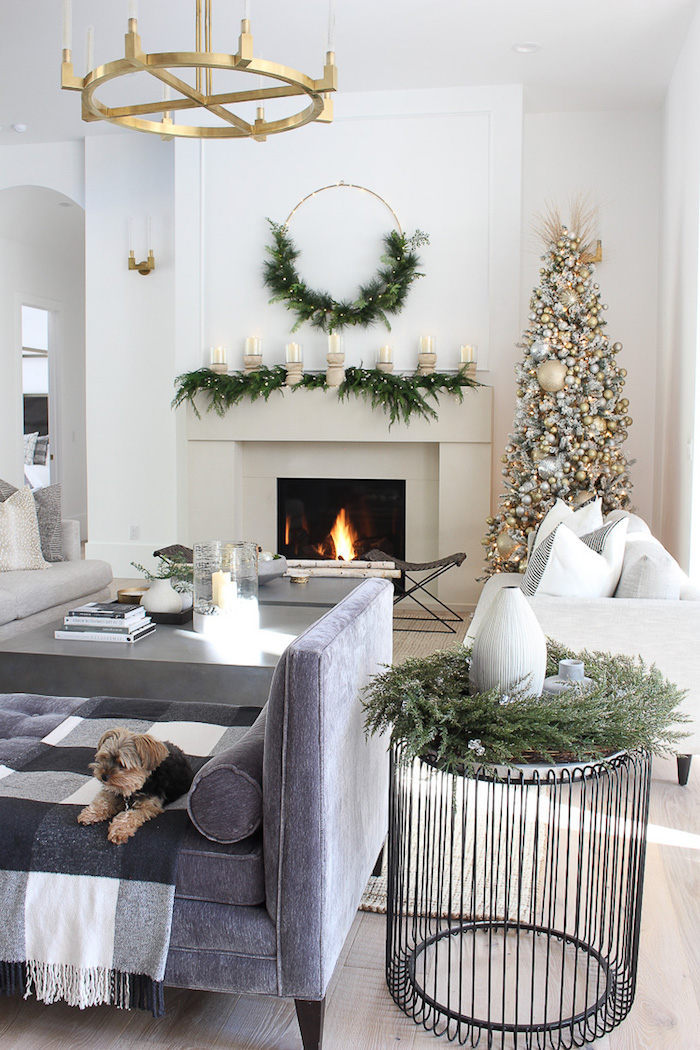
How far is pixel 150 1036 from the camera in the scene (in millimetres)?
1710

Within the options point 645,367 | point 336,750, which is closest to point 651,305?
point 645,367

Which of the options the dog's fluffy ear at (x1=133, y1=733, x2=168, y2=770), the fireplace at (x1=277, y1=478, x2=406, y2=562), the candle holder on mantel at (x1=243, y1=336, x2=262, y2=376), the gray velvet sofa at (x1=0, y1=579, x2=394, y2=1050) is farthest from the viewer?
the fireplace at (x1=277, y1=478, x2=406, y2=562)

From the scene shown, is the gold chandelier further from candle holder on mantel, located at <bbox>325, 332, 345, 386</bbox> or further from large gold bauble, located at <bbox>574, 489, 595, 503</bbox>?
large gold bauble, located at <bbox>574, 489, 595, 503</bbox>

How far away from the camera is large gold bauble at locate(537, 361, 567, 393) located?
4.95 metres

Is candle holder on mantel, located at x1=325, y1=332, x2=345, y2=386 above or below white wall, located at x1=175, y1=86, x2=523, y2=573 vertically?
below

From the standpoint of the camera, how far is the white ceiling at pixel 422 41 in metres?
4.69

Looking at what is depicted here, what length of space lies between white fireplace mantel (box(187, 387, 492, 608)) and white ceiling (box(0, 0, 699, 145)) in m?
1.95

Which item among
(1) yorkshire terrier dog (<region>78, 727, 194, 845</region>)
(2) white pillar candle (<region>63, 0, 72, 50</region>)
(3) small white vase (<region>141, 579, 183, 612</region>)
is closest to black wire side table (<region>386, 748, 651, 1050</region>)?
(1) yorkshire terrier dog (<region>78, 727, 194, 845</region>)

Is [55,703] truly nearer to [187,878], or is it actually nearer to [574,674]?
[187,878]

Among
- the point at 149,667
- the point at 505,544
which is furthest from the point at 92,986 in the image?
the point at 505,544

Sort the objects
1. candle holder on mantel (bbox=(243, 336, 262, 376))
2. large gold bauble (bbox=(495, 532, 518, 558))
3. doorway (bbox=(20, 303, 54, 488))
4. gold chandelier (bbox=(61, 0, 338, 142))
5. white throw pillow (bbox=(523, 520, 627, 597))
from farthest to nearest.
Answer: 1. doorway (bbox=(20, 303, 54, 488))
2. candle holder on mantel (bbox=(243, 336, 262, 376))
3. large gold bauble (bbox=(495, 532, 518, 558))
4. white throw pillow (bbox=(523, 520, 627, 597))
5. gold chandelier (bbox=(61, 0, 338, 142))

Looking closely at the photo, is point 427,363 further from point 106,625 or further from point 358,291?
point 106,625

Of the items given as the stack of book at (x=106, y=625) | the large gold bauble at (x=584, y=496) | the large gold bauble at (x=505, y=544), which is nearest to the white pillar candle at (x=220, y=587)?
the stack of book at (x=106, y=625)

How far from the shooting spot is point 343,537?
21.1ft
